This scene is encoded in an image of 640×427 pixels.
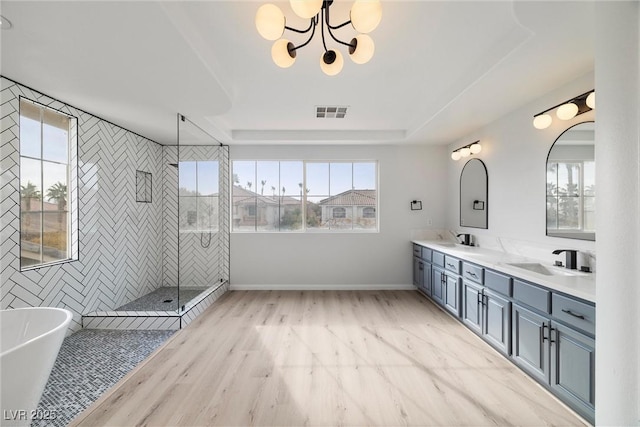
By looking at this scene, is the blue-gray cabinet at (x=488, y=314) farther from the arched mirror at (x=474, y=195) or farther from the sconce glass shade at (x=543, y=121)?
the sconce glass shade at (x=543, y=121)

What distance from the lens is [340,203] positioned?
5.02m

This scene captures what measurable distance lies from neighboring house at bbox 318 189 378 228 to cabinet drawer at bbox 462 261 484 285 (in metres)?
1.95

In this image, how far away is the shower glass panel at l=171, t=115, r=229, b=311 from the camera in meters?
4.93

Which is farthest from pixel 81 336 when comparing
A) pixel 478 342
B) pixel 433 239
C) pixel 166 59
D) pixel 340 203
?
pixel 433 239

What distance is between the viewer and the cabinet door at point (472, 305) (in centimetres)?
297

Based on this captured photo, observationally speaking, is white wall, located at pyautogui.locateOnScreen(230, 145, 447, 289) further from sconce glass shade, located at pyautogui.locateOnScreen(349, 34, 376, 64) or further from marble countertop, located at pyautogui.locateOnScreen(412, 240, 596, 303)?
sconce glass shade, located at pyautogui.locateOnScreen(349, 34, 376, 64)

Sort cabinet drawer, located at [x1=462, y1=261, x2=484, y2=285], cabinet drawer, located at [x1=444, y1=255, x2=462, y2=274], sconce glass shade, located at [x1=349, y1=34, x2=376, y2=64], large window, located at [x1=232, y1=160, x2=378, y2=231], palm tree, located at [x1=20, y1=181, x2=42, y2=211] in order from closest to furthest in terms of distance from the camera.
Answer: sconce glass shade, located at [x1=349, y1=34, x2=376, y2=64], palm tree, located at [x1=20, y1=181, x2=42, y2=211], cabinet drawer, located at [x1=462, y1=261, x2=484, y2=285], cabinet drawer, located at [x1=444, y1=255, x2=462, y2=274], large window, located at [x1=232, y1=160, x2=378, y2=231]

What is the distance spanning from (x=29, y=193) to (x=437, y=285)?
4785 mm

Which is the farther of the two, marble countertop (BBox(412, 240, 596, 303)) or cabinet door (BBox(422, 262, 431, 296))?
cabinet door (BBox(422, 262, 431, 296))

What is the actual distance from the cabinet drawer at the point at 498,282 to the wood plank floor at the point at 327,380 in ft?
2.07

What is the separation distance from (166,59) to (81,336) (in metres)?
3.03

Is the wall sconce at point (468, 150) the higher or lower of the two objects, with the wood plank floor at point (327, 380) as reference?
higher

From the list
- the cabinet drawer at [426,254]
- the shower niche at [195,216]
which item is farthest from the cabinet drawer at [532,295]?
the shower niche at [195,216]

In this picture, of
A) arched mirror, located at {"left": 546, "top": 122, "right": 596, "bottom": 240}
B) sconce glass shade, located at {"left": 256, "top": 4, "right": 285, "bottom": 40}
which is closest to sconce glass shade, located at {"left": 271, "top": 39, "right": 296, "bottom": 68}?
sconce glass shade, located at {"left": 256, "top": 4, "right": 285, "bottom": 40}
